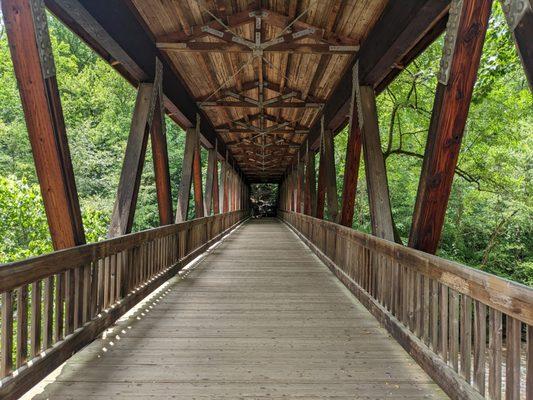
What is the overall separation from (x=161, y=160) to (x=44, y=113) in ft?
9.21

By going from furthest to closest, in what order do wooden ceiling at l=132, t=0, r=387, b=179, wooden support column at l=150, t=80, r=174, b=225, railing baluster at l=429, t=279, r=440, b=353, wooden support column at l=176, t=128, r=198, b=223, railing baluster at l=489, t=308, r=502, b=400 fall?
1. wooden support column at l=176, t=128, r=198, b=223
2. wooden support column at l=150, t=80, r=174, b=225
3. wooden ceiling at l=132, t=0, r=387, b=179
4. railing baluster at l=429, t=279, r=440, b=353
5. railing baluster at l=489, t=308, r=502, b=400

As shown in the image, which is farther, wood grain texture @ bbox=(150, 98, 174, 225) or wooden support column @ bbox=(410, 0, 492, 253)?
wood grain texture @ bbox=(150, 98, 174, 225)

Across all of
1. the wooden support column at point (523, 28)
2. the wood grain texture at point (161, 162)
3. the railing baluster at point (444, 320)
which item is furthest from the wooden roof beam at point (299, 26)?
the railing baluster at point (444, 320)

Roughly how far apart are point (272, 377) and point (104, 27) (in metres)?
Answer: 3.34

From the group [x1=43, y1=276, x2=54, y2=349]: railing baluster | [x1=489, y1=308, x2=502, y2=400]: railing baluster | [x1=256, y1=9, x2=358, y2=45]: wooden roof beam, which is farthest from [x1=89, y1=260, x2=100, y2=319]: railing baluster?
[x1=256, y1=9, x2=358, y2=45]: wooden roof beam

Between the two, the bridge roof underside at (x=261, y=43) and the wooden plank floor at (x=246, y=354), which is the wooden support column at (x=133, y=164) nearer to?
the bridge roof underside at (x=261, y=43)

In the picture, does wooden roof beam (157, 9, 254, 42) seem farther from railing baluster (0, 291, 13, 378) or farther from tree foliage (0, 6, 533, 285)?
railing baluster (0, 291, 13, 378)

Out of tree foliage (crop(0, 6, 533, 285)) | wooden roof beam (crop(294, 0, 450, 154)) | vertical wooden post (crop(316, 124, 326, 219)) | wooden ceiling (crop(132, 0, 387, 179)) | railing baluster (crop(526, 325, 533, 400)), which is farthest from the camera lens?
tree foliage (crop(0, 6, 533, 285))

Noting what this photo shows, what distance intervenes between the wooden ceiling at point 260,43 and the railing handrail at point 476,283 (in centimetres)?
296

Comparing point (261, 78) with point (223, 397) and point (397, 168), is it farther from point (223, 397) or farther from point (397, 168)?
point (397, 168)

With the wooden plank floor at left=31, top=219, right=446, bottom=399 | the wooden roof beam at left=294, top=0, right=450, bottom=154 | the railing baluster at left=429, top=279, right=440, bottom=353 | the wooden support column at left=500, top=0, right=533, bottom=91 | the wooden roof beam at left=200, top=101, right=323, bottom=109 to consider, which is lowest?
the wooden plank floor at left=31, top=219, right=446, bottom=399

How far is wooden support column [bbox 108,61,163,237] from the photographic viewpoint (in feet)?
13.5

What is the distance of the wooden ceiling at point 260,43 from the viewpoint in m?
4.70

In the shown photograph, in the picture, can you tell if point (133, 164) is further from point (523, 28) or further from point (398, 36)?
point (523, 28)
